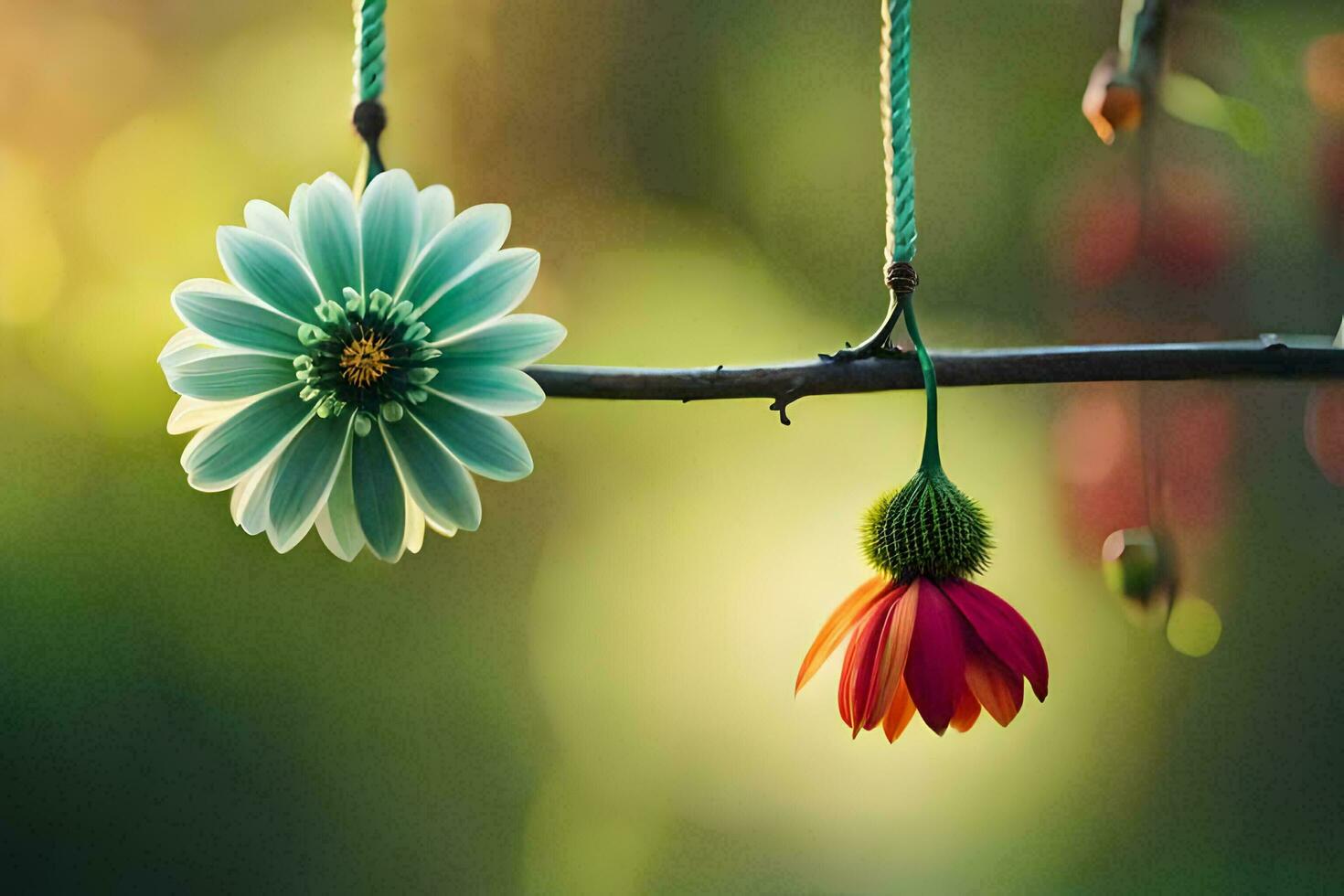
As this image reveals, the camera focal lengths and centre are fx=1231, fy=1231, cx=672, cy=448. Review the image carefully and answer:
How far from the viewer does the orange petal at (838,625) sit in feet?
1.03

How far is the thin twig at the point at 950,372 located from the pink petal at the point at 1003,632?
6 centimetres

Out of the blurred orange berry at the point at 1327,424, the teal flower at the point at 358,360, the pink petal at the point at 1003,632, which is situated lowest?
the pink petal at the point at 1003,632

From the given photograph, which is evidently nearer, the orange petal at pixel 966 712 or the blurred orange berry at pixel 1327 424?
the orange petal at pixel 966 712

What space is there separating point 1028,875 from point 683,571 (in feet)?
0.93

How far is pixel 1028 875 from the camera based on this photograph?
2.48ft

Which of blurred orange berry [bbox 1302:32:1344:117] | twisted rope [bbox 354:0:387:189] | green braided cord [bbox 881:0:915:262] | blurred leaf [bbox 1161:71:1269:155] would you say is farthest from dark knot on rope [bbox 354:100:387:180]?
blurred orange berry [bbox 1302:32:1344:117]

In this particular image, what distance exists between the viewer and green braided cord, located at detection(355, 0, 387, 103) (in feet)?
1.09

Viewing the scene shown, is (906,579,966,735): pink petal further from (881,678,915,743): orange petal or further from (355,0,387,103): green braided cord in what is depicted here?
(355,0,387,103): green braided cord

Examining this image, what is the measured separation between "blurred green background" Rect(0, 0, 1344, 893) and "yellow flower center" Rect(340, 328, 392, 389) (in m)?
0.42

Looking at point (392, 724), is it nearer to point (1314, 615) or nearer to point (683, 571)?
point (683, 571)

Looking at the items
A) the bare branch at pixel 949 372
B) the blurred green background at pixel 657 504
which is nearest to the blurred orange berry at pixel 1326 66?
the blurred green background at pixel 657 504

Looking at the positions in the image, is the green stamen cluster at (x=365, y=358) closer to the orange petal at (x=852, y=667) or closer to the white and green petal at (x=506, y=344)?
the white and green petal at (x=506, y=344)

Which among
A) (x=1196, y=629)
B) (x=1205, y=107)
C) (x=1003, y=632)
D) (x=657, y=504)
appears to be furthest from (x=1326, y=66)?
(x=1003, y=632)

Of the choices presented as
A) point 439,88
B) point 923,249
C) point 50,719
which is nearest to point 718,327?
point 923,249
